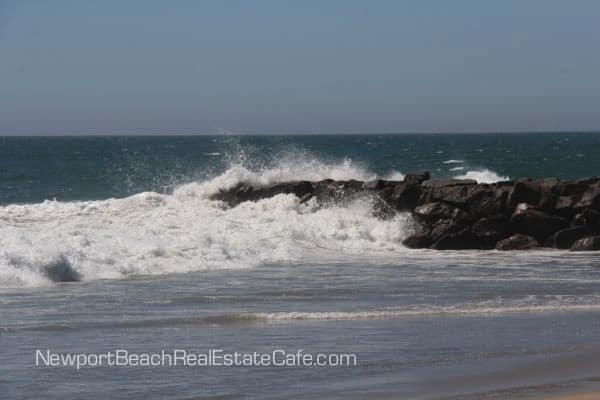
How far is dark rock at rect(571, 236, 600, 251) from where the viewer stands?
2225 centimetres

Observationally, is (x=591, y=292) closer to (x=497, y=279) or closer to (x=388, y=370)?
(x=497, y=279)

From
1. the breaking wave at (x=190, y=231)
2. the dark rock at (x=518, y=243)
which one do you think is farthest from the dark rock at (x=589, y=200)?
the breaking wave at (x=190, y=231)

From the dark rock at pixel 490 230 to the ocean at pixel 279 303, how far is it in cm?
108

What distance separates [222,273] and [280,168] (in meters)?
11.9

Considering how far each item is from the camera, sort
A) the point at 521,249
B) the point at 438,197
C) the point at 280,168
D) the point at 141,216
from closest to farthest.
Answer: the point at 521,249, the point at 438,197, the point at 141,216, the point at 280,168

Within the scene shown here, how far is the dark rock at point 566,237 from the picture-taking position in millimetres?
22703

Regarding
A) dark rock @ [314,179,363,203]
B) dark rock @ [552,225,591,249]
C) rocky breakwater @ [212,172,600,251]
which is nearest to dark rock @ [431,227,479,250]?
rocky breakwater @ [212,172,600,251]

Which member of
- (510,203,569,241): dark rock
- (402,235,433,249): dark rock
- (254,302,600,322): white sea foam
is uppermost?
(510,203,569,241): dark rock

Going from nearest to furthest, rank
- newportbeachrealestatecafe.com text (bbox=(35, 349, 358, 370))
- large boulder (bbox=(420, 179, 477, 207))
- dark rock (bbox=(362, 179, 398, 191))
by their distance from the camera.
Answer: newportbeachrealestatecafe.com text (bbox=(35, 349, 358, 370)) < large boulder (bbox=(420, 179, 477, 207)) < dark rock (bbox=(362, 179, 398, 191))

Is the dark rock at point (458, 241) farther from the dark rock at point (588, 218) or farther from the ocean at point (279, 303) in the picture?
the dark rock at point (588, 218)

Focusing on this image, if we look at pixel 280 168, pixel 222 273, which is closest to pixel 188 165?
pixel 280 168

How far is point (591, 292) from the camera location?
15.9 meters

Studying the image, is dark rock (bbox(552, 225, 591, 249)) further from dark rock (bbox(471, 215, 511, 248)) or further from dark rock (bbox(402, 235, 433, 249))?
A: dark rock (bbox(402, 235, 433, 249))

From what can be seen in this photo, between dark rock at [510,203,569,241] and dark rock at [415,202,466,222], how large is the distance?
3.97ft
